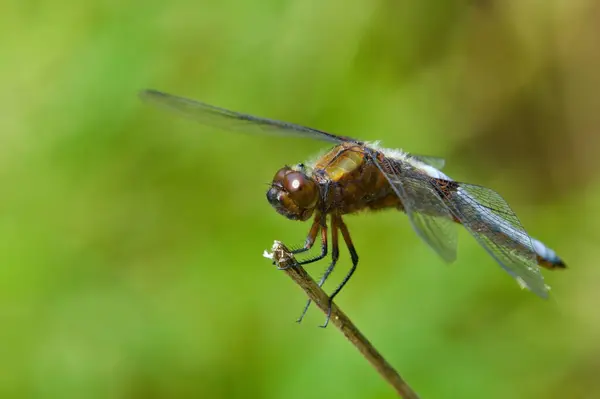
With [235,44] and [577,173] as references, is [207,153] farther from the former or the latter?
[577,173]

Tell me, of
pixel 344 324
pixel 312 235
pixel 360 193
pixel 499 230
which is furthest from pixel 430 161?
pixel 344 324

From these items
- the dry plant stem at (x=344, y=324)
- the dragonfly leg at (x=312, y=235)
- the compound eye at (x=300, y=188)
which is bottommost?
the dry plant stem at (x=344, y=324)

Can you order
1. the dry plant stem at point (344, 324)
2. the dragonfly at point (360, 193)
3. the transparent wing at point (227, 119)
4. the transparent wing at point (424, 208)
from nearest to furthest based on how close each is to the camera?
the dry plant stem at point (344, 324), the transparent wing at point (424, 208), the dragonfly at point (360, 193), the transparent wing at point (227, 119)

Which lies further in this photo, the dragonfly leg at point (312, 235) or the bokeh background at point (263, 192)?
the bokeh background at point (263, 192)

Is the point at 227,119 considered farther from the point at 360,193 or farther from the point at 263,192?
the point at 263,192

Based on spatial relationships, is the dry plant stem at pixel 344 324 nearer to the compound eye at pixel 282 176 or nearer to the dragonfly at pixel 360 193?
the dragonfly at pixel 360 193

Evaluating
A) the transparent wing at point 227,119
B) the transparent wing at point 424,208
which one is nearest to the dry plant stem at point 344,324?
the transparent wing at point 424,208

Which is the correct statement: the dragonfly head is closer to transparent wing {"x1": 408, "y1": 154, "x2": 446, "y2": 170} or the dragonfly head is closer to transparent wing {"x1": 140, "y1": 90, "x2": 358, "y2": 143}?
transparent wing {"x1": 140, "y1": 90, "x2": 358, "y2": 143}

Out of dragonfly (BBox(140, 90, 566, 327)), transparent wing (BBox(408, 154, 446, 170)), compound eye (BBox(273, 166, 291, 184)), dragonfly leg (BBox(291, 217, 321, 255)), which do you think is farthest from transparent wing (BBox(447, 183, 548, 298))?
compound eye (BBox(273, 166, 291, 184))
